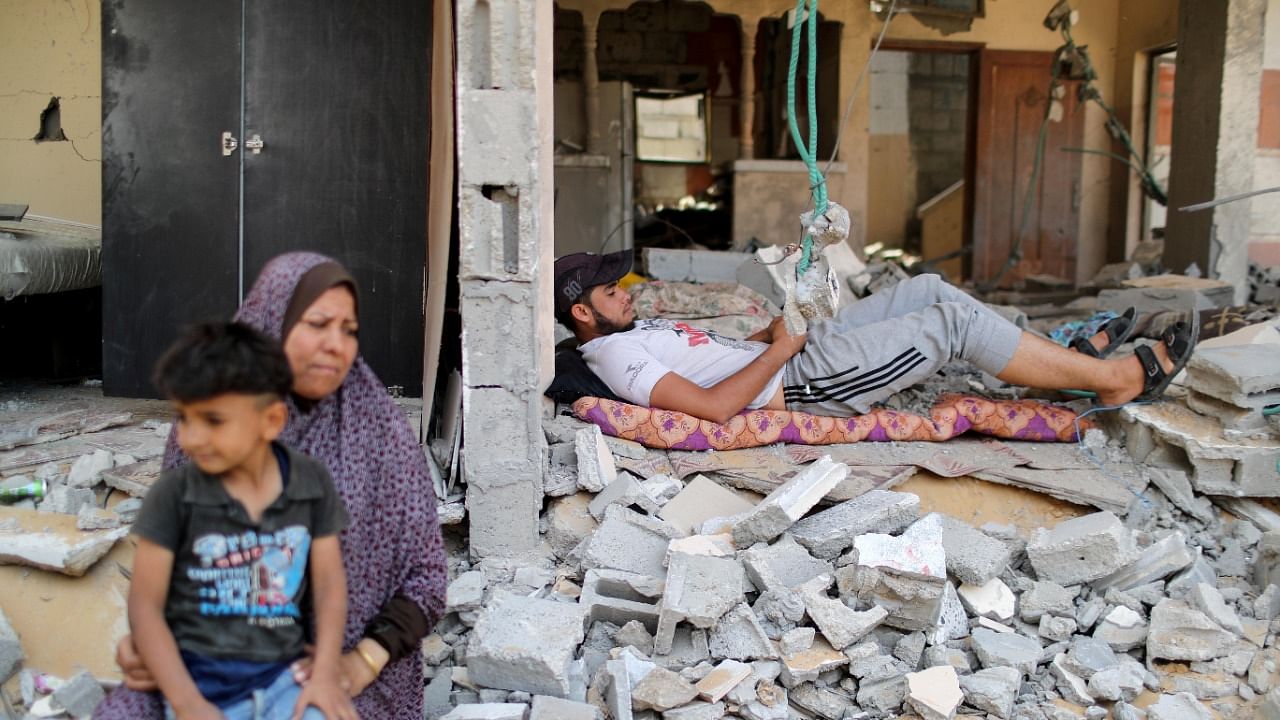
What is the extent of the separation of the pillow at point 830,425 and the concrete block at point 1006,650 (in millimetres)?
1158

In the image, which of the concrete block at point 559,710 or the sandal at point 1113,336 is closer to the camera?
the concrete block at point 559,710

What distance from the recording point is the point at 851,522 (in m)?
3.62

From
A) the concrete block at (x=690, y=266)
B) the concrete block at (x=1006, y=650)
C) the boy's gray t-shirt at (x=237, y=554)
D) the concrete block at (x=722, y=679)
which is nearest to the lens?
the boy's gray t-shirt at (x=237, y=554)

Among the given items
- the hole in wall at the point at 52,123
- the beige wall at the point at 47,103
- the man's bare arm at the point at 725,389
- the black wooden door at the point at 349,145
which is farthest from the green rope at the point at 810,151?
the hole in wall at the point at 52,123

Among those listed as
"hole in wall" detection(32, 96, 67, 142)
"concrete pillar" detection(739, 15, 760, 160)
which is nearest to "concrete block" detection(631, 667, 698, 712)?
"hole in wall" detection(32, 96, 67, 142)

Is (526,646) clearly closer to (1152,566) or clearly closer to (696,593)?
(696,593)

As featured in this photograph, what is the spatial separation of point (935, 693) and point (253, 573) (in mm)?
2021

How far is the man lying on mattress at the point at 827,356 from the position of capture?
4.26m

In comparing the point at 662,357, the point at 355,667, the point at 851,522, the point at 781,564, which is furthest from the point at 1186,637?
the point at 355,667

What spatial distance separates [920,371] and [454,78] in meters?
2.21

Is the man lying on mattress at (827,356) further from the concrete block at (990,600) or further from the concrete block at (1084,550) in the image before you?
the concrete block at (990,600)

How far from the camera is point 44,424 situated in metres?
4.55

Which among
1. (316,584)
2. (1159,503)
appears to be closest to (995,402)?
(1159,503)

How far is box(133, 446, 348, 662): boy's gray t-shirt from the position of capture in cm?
196
